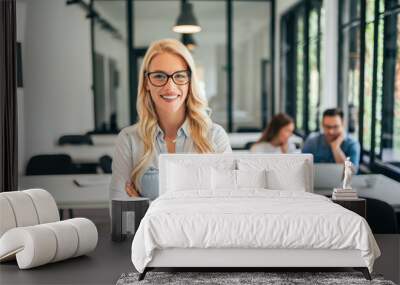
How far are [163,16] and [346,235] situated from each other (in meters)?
3.48

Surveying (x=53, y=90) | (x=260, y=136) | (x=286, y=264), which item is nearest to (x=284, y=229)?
(x=286, y=264)

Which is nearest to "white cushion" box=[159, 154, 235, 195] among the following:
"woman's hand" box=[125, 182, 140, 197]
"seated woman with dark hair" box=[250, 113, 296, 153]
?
"woman's hand" box=[125, 182, 140, 197]

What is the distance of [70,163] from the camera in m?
7.41

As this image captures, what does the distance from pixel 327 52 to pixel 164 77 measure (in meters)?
1.80

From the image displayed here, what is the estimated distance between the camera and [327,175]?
23.9 feet

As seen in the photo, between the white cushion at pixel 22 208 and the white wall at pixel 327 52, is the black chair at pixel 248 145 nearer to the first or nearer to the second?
the white wall at pixel 327 52

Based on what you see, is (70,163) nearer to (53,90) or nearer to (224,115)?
(53,90)

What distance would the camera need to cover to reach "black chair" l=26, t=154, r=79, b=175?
292 inches

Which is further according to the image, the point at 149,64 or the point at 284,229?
the point at 149,64

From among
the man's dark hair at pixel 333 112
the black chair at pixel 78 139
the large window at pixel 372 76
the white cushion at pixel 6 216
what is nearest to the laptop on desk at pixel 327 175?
the large window at pixel 372 76

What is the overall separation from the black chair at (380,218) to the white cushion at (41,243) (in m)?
2.67

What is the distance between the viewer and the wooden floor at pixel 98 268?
5004mm

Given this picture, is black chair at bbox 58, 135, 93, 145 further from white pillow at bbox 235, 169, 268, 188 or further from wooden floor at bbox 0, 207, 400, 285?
white pillow at bbox 235, 169, 268, 188

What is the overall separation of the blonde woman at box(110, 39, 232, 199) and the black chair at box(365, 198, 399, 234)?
179 centimetres
